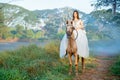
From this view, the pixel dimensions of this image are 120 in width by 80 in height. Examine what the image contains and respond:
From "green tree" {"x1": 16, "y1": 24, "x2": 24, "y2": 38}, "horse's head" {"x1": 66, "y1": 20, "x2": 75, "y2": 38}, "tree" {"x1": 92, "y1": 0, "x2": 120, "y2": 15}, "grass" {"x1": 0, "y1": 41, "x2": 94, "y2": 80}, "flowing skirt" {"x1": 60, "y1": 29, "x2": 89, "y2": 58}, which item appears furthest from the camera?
"green tree" {"x1": 16, "y1": 24, "x2": 24, "y2": 38}

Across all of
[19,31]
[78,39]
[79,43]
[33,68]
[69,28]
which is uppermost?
[69,28]

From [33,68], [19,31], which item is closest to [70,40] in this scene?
Result: [33,68]

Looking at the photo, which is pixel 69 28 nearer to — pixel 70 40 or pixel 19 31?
pixel 70 40

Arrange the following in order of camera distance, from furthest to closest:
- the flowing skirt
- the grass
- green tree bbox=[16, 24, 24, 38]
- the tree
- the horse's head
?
green tree bbox=[16, 24, 24, 38] → the tree → the flowing skirt → the horse's head → the grass

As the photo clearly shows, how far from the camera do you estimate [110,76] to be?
8789mm

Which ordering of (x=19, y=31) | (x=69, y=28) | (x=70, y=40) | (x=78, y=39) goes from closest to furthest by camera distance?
1. (x=69, y=28)
2. (x=70, y=40)
3. (x=78, y=39)
4. (x=19, y=31)

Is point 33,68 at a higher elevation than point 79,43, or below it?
below

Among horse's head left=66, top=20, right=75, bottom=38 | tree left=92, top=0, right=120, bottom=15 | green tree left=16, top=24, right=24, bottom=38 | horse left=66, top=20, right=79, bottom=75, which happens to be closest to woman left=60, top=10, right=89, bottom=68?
horse left=66, top=20, right=79, bottom=75

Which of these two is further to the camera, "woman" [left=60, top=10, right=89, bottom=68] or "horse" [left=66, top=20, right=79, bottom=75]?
"woman" [left=60, top=10, right=89, bottom=68]

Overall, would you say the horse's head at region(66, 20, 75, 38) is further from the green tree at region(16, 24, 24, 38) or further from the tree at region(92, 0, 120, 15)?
the green tree at region(16, 24, 24, 38)

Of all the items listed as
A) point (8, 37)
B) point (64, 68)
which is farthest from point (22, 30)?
point (64, 68)

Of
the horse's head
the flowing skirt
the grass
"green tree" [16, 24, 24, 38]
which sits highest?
the horse's head

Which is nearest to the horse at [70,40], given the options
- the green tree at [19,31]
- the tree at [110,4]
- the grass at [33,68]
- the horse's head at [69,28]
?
the horse's head at [69,28]

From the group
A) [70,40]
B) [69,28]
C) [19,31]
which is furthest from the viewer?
[19,31]
